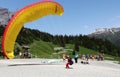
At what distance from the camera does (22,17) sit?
94.0 ft

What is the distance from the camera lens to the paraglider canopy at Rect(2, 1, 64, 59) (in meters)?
28.3

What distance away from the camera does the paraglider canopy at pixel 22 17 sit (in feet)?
92.9

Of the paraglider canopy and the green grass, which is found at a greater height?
the paraglider canopy

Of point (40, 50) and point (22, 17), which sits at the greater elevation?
point (22, 17)

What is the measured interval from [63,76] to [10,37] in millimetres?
9515

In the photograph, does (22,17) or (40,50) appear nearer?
(22,17)

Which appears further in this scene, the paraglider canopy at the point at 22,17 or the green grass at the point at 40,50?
the green grass at the point at 40,50

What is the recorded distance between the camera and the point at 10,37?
94.3 feet

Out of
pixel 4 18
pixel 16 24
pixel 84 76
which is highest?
pixel 4 18

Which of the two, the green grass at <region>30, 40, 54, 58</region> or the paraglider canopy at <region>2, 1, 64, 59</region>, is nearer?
the paraglider canopy at <region>2, 1, 64, 59</region>

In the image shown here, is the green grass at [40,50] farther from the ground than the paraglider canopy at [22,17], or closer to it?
closer to it

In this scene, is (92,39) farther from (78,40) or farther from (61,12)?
(61,12)

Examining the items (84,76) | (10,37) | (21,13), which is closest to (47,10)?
(21,13)

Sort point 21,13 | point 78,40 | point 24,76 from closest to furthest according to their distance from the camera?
1. point 24,76
2. point 21,13
3. point 78,40
